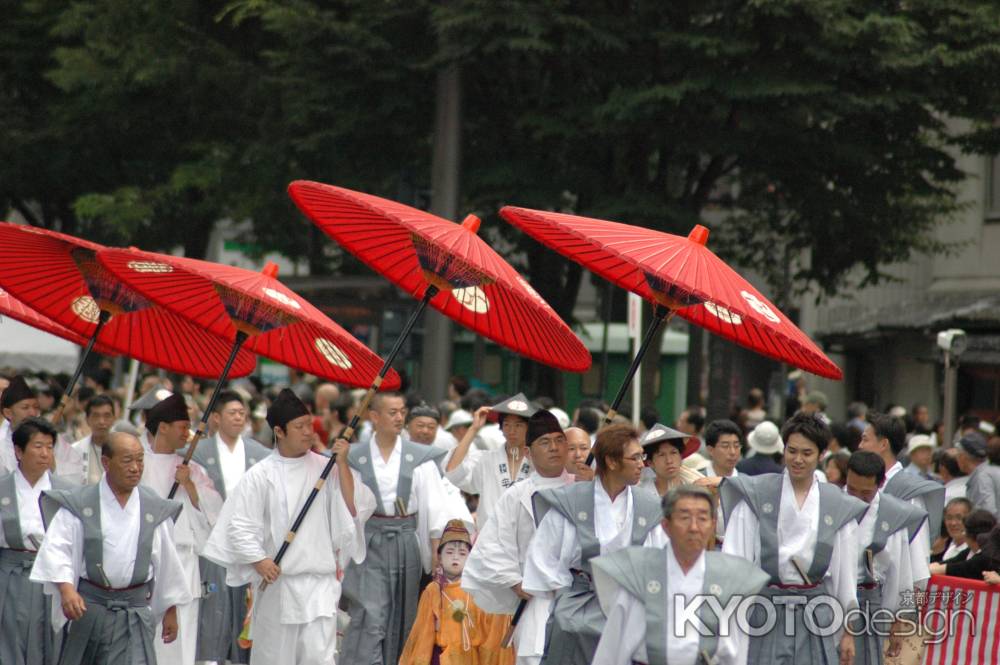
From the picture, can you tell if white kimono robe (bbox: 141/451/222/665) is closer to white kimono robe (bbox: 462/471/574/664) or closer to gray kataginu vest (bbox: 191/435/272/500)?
gray kataginu vest (bbox: 191/435/272/500)

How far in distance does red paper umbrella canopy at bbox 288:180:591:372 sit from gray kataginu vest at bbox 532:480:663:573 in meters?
1.13

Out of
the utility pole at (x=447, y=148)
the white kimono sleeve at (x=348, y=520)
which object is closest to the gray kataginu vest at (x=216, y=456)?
the white kimono sleeve at (x=348, y=520)

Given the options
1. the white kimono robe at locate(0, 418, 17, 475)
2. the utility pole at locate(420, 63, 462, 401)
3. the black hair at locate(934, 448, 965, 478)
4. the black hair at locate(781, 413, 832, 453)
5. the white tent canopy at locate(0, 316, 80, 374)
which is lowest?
the white kimono robe at locate(0, 418, 17, 475)

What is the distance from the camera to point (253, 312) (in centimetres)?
886

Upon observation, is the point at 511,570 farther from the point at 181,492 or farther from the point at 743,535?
the point at 181,492

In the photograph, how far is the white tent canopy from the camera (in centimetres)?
2467

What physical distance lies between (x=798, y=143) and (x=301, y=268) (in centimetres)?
1459

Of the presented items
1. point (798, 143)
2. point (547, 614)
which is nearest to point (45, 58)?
point (798, 143)

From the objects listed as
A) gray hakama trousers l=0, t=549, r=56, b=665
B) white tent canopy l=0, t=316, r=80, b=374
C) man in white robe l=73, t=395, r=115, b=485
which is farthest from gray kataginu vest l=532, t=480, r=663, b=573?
white tent canopy l=0, t=316, r=80, b=374

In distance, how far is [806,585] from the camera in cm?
710

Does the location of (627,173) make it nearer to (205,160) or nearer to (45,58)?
(205,160)

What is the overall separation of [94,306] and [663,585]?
5.29 m

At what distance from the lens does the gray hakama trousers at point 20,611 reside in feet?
27.0

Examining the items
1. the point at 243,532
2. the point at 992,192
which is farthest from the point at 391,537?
the point at 992,192
